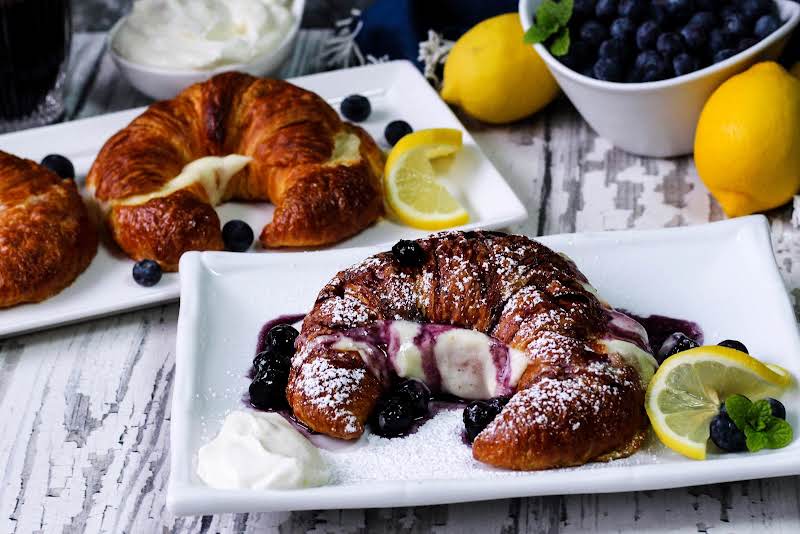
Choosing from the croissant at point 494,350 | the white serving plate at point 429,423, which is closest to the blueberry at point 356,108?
the white serving plate at point 429,423

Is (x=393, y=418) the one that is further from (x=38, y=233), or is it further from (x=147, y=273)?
(x=38, y=233)

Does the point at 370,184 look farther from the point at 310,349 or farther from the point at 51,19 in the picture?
the point at 51,19

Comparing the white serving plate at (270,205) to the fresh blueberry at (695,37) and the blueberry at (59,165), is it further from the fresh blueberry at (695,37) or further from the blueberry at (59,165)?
the fresh blueberry at (695,37)

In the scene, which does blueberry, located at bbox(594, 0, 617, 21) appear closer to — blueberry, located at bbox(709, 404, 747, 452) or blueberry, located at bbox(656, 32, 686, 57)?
blueberry, located at bbox(656, 32, 686, 57)

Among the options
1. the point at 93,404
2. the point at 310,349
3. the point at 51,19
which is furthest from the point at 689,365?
the point at 51,19

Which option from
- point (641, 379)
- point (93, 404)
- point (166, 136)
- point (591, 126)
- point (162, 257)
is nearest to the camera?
point (641, 379)

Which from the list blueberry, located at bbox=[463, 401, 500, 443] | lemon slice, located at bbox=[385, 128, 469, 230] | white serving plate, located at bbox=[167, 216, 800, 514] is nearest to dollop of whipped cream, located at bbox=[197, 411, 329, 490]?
white serving plate, located at bbox=[167, 216, 800, 514]

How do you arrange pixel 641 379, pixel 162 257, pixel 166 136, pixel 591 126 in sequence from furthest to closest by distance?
1. pixel 591 126
2. pixel 166 136
3. pixel 162 257
4. pixel 641 379

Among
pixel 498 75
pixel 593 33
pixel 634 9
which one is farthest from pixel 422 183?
pixel 634 9
